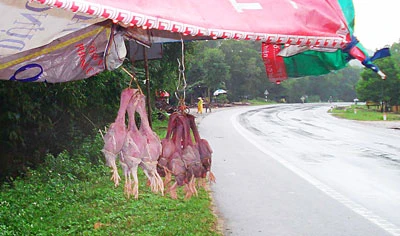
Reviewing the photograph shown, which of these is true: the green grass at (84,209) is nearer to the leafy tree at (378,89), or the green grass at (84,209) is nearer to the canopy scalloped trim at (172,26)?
the canopy scalloped trim at (172,26)

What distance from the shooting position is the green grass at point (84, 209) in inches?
225

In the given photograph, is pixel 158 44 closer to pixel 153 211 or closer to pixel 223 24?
pixel 223 24

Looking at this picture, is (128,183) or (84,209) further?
(84,209)

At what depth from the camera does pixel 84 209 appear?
256 inches

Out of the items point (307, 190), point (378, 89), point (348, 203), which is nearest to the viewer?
point (348, 203)

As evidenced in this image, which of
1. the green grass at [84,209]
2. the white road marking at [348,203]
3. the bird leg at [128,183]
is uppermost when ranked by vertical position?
the bird leg at [128,183]

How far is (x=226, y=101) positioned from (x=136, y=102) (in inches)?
2152

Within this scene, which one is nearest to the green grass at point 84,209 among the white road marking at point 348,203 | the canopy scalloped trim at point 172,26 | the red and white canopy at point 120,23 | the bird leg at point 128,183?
the white road marking at point 348,203

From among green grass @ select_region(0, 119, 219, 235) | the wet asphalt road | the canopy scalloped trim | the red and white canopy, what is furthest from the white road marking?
the canopy scalloped trim

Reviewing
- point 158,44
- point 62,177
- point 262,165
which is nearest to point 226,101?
point 262,165

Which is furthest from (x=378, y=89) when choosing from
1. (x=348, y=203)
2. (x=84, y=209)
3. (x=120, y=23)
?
(x=120, y=23)

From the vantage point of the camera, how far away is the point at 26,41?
2709 millimetres

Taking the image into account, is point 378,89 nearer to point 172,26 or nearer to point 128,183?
point 128,183

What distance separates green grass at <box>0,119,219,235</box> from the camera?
570 centimetres
